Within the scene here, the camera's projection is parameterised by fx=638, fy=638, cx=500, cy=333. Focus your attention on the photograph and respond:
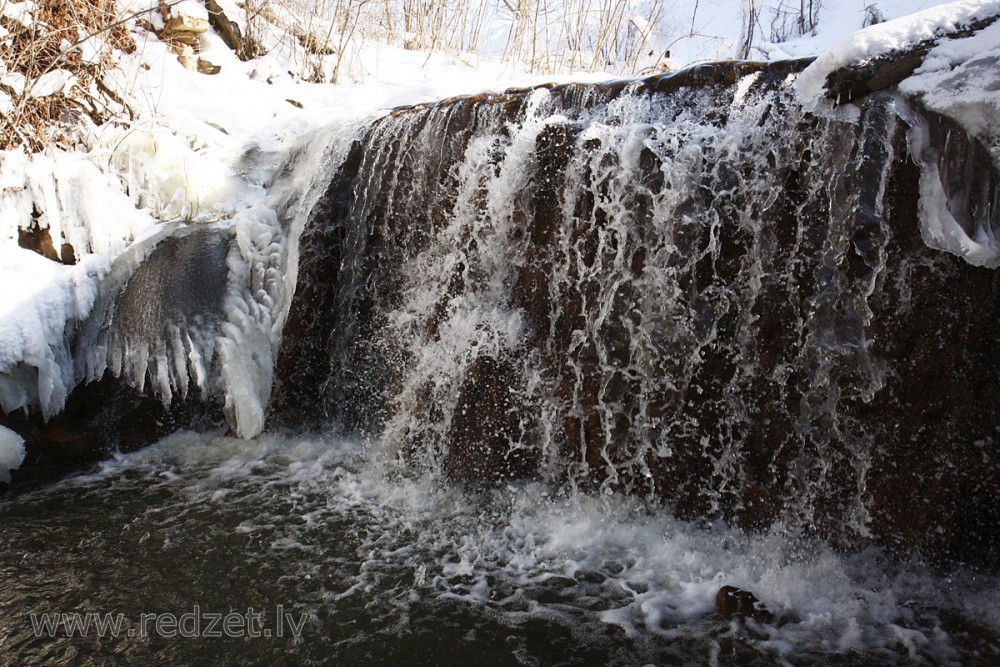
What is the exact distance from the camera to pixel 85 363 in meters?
4.07

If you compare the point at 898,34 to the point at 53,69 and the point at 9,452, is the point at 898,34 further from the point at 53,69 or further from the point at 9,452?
the point at 53,69

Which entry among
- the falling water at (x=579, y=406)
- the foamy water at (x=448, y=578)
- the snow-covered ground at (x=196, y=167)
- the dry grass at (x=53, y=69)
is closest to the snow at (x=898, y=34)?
the snow-covered ground at (x=196, y=167)

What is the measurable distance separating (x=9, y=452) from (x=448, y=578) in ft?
9.28

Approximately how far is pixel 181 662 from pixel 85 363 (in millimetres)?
2629

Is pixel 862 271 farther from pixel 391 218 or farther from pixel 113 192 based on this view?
pixel 113 192

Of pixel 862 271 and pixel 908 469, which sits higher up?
pixel 862 271

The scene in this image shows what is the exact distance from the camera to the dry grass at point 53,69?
4.54 m

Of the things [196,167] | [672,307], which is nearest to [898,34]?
[672,307]

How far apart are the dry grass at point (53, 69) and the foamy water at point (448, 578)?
2.63 meters

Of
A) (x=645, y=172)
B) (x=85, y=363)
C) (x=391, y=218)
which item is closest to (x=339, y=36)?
(x=391, y=218)

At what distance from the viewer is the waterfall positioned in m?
2.70

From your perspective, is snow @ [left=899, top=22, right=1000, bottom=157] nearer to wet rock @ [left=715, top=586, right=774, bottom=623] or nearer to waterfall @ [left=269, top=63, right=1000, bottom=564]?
waterfall @ [left=269, top=63, right=1000, bottom=564]

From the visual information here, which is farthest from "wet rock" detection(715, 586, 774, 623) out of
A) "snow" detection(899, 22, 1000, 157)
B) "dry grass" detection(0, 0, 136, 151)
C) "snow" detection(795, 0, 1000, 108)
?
"dry grass" detection(0, 0, 136, 151)

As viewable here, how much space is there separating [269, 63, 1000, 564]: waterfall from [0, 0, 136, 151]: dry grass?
2217 millimetres
